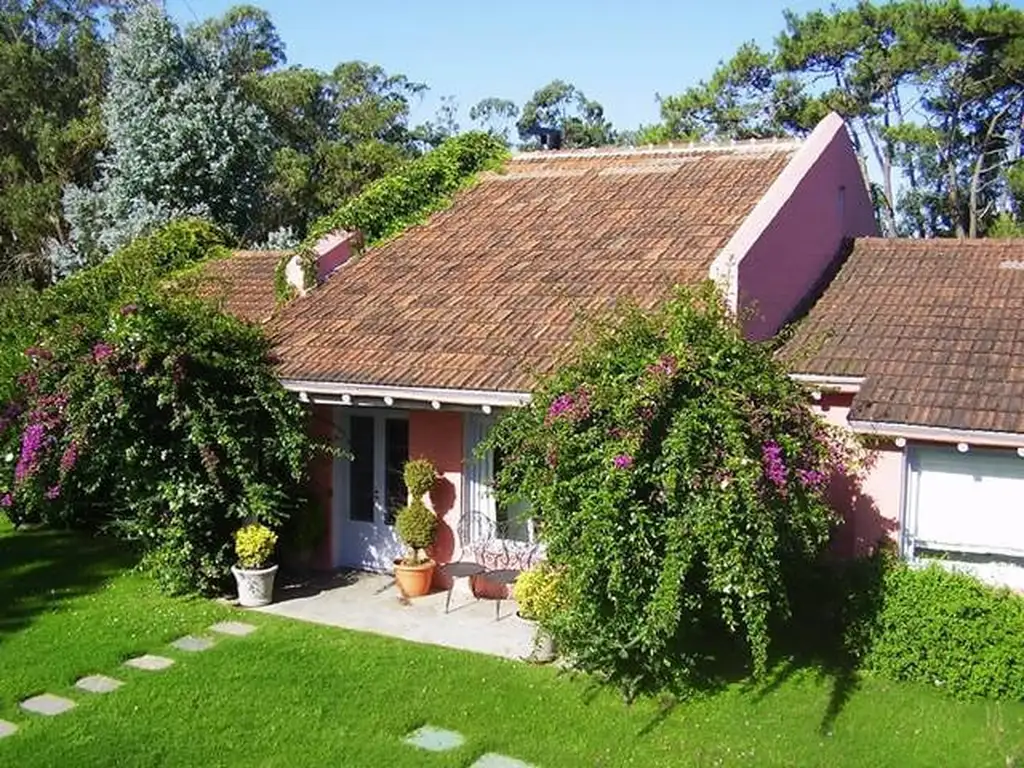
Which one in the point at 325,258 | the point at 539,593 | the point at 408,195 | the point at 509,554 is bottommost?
the point at 509,554

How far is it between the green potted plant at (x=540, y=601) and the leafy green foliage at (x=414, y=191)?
766cm

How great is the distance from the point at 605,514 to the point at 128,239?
2182cm

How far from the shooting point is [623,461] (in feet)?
28.1

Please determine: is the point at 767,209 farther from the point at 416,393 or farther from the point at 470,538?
the point at 470,538

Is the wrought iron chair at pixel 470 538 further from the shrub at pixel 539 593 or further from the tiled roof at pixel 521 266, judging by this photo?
the shrub at pixel 539 593

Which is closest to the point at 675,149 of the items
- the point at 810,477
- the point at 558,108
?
the point at 810,477

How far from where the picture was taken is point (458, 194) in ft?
59.0

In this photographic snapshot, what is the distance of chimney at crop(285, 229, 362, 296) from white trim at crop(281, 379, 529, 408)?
311cm

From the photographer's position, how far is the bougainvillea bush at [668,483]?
8.45 meters

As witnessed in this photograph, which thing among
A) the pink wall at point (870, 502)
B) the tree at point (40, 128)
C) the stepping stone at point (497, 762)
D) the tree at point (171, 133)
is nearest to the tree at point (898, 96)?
the tree at point (171, 133)

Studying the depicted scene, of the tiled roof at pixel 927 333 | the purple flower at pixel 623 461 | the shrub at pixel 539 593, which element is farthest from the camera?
the tiled roof at pixel 927 333

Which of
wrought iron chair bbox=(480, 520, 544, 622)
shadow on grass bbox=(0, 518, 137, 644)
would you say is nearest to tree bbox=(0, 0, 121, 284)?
shadow on grass bbox=(0, 518, 137, 644)

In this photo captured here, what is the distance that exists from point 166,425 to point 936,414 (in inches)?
350

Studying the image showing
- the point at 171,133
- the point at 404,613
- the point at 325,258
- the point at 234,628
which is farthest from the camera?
the point at 171,133
